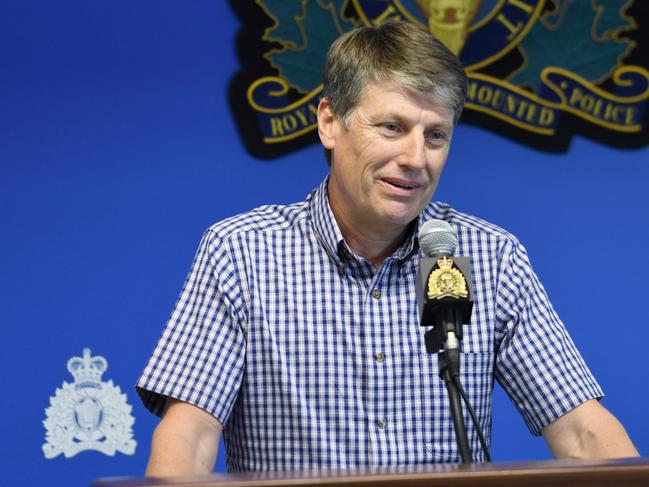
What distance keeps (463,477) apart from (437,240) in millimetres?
599

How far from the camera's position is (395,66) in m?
2.04

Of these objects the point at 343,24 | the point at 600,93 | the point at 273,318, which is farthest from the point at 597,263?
the point at 273,318

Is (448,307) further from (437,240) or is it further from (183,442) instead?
(183,442)

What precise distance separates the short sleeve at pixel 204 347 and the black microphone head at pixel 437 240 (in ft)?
1.59

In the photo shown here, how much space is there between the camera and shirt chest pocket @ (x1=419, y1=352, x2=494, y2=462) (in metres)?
2.04

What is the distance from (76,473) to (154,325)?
441mm

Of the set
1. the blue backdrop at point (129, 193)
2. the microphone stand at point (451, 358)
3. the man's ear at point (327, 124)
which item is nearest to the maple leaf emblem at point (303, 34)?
the blue backdrop at point (129, 193)

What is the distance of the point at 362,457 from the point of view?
2.01 m

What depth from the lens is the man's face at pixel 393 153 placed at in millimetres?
2033

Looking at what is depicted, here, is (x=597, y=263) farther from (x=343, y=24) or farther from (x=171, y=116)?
(x=171, y=116)

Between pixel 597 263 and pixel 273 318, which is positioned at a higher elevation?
pixel 597 263

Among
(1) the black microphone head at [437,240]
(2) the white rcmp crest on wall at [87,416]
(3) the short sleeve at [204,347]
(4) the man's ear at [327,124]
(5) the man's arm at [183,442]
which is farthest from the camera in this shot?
(2) the white rcmp crest on wall at [87,416]

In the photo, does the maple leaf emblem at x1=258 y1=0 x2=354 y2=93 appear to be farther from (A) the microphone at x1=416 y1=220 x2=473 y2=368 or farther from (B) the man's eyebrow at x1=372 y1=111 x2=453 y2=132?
(A) the microphone at x1=416 y1=220 x2=473 y2=368

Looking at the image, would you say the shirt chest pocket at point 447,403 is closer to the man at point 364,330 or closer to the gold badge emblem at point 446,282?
the man at point 364,330
